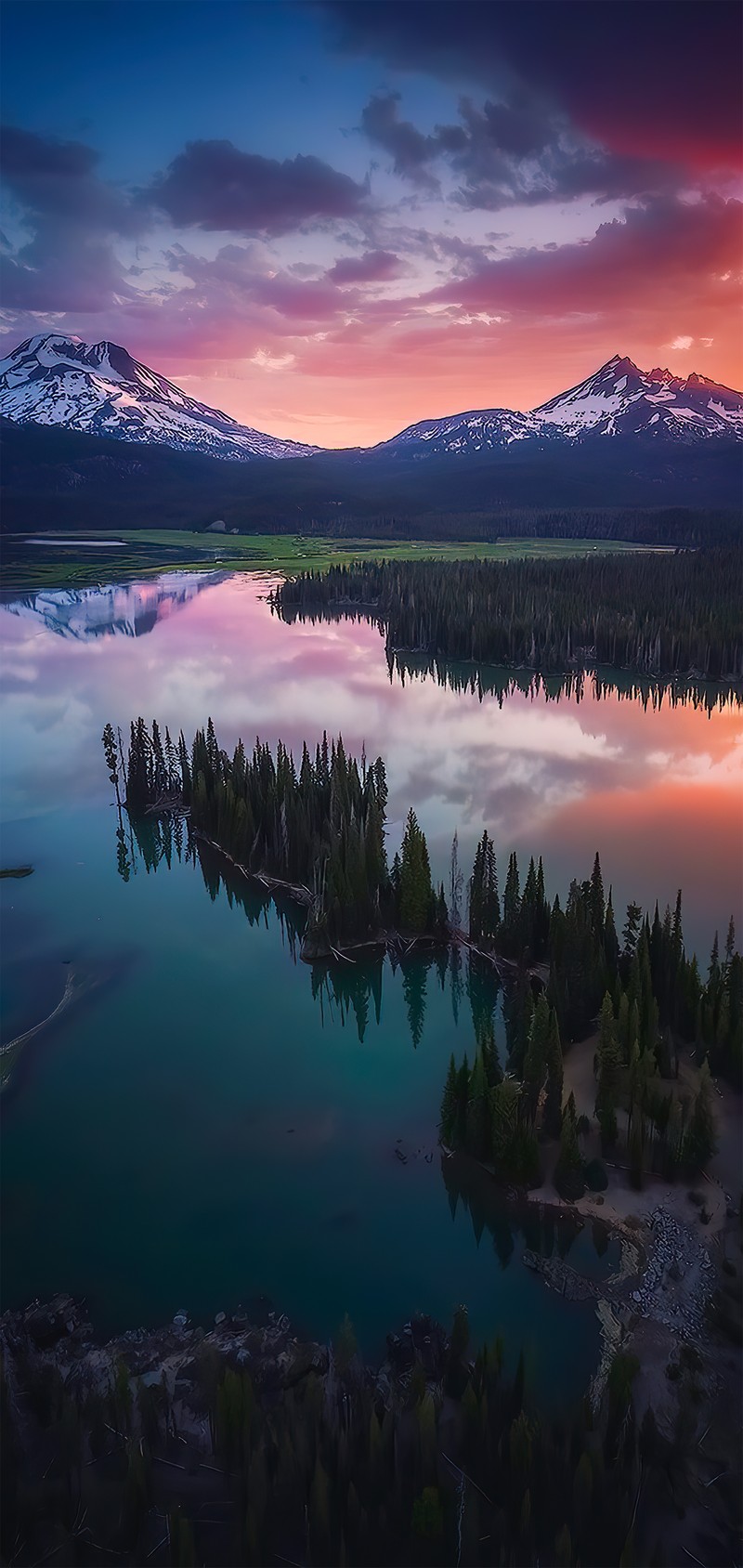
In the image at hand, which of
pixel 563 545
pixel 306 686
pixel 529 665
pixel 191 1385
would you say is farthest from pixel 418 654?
pixel 563 545

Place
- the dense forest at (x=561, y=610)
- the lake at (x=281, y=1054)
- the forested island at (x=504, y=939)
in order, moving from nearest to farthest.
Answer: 1. the lake at (x=281, y=1054)
2. the forested island at (x=504, y=939)
3. the dense forest at (x=561, y=610)

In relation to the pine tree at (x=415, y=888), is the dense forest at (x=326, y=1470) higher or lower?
lower

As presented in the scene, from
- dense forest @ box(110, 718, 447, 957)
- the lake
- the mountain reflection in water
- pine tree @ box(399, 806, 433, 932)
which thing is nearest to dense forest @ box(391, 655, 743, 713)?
the lake

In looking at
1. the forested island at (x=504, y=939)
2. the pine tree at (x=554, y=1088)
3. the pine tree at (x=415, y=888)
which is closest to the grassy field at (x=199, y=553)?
the forested island at (x=504, y=939)

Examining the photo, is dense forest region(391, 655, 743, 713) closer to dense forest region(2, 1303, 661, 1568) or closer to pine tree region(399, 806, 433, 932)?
pine tree region(399, 806, 433, 932)

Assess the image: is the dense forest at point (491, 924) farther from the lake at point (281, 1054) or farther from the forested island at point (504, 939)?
the lake at point (281, 1054)

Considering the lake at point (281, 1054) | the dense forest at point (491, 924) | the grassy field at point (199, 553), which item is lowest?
the lake at point (281, 1054)

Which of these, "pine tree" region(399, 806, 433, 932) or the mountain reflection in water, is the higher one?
the mountain reflection in water
